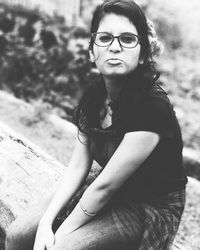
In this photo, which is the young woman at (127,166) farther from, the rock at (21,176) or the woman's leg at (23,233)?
the rock at (21,176)

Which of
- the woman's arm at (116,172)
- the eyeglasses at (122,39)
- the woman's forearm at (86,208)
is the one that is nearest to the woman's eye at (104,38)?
the eyeglasses at (122,39)

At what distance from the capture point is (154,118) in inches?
69.0

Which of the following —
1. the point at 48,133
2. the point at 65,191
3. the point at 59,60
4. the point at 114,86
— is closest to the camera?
the point at 114,86

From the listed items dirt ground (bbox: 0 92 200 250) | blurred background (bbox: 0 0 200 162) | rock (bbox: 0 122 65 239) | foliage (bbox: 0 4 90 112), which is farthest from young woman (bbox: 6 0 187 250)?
foliage (bbox: 0 4 90 112)

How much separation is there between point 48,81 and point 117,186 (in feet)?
19.8

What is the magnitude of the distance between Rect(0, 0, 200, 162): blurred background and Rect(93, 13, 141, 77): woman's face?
15.2 ft

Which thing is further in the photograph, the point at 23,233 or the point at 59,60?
the point at 59,60

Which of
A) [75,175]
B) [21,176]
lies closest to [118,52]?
[75,175]

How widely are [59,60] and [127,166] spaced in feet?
20.8

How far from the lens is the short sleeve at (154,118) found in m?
1.75

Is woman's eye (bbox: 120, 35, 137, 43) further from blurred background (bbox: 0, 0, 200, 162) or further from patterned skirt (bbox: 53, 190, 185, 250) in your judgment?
blurred background (bbox: 0, 0, 200, 162)

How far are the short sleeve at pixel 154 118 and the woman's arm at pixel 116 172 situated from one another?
0.11 feet

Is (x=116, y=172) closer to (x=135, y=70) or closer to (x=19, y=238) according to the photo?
(x=135, y=70)

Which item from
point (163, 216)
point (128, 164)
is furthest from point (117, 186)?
point (163, 216)
